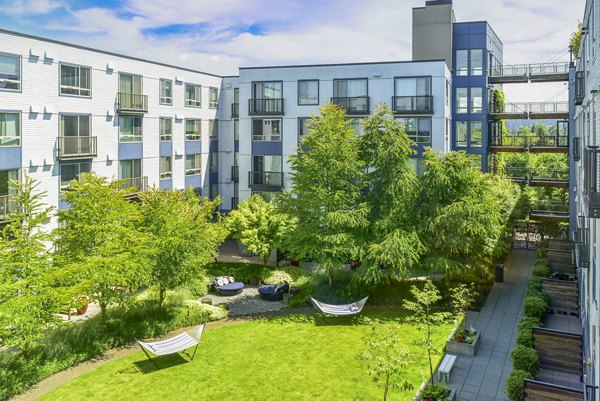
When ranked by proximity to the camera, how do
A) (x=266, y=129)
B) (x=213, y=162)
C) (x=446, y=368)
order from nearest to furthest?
1. (x=446, y=368)
2. (x=266, y=129)
3. (x=213, y=162)

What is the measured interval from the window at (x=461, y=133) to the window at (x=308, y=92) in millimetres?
12352

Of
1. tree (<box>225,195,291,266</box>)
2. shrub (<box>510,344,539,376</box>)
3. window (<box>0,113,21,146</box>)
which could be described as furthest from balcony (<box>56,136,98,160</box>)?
shrub (<box>510,344,539,376</box>)

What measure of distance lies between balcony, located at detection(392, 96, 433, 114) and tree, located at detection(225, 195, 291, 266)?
36.0ft

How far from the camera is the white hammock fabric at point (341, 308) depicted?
Result: 75.2ft

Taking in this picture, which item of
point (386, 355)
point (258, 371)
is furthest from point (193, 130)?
point (386, 355)

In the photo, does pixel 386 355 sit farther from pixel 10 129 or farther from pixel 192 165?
pixel 192 165

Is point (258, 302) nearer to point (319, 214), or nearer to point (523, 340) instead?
point (319, 214)

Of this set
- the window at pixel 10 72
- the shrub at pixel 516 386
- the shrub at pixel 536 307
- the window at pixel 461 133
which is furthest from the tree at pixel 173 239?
the window at pixel 461 133

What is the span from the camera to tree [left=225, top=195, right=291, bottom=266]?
30.8 meters

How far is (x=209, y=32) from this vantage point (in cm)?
2439

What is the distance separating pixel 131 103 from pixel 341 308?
2052cm

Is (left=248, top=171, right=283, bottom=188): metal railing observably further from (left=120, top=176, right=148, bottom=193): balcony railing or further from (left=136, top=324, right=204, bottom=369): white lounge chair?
(left=136, top=324, right=204, bottom=369): white lounge chair

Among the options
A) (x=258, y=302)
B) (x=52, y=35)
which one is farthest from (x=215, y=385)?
(x=52, y=35)

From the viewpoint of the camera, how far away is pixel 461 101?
40.8 metres
